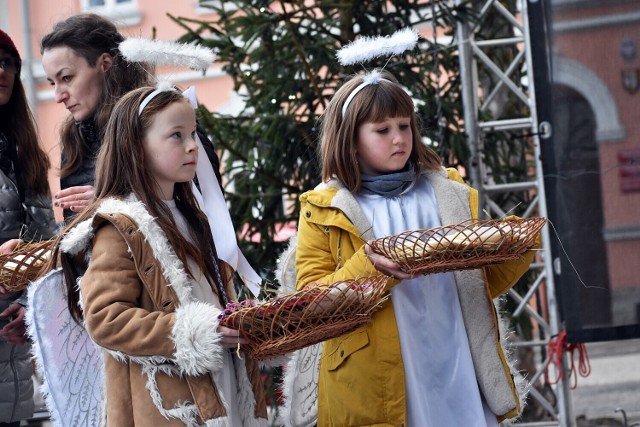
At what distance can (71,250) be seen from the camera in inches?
124

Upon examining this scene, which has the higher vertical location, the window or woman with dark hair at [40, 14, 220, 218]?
the window

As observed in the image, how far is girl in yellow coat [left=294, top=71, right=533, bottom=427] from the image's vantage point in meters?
3.52

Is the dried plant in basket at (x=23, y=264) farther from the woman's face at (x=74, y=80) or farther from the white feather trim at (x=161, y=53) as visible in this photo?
the white feather trim at (x=161, y=53)

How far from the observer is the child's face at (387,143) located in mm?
3688

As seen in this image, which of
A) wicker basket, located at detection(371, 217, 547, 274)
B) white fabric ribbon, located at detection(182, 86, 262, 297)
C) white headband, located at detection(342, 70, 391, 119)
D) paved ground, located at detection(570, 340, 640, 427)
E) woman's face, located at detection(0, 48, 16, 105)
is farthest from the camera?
paved ground, located at detection(570, 340, 640, 427)

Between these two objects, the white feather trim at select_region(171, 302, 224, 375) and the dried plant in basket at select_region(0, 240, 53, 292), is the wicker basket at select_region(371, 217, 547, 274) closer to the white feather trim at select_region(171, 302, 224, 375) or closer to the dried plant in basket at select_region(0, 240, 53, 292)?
the white feather trim at select_region(171, 302, 224, 375)

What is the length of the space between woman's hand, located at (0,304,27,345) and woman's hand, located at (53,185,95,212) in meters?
0.54

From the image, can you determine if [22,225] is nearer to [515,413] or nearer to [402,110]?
[402,110]

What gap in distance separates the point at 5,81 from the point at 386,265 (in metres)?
1.91

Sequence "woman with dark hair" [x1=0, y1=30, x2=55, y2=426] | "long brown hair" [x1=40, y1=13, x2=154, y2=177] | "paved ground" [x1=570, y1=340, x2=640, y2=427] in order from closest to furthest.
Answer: "long brown hair" [x1=40, y1=13, x2=154, y2=177] < "woman with dark hair" [x1=0, y1=30, x2=55, y2=426] < "paved ground" [x1=570, y1=340, x2=640, y2=427]

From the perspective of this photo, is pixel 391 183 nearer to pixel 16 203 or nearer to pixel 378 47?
pixel 378 47

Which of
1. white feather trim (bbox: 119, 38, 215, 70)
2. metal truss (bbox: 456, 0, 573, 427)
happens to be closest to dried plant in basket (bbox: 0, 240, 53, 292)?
white feather trim (bbox: 119, 38, 215, 70)

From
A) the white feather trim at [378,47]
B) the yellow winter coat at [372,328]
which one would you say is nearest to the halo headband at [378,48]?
the white feather trim at [378,47]

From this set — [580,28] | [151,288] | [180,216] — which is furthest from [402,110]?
[580,28]
